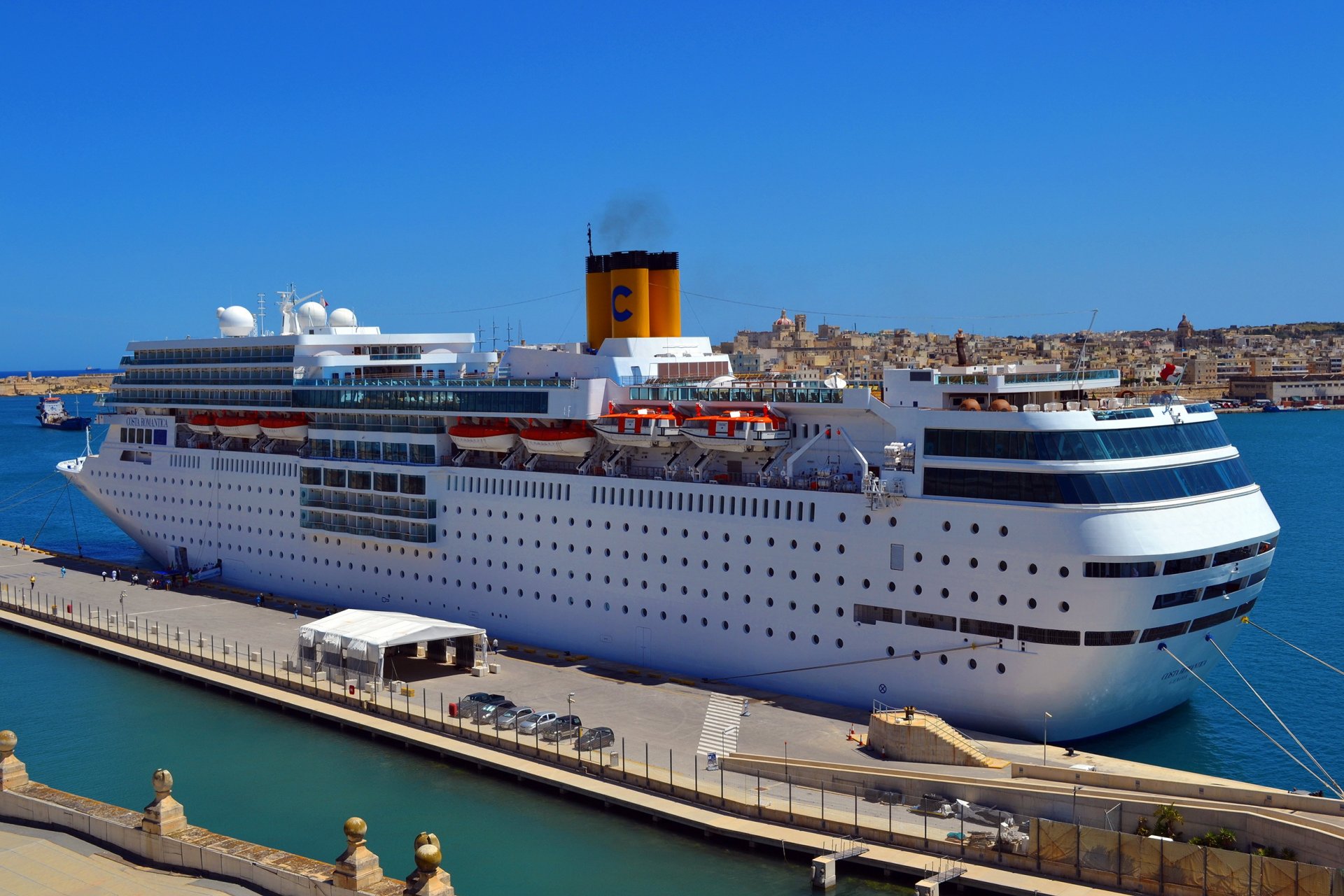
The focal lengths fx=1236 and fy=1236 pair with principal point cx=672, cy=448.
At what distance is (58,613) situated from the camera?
124ft

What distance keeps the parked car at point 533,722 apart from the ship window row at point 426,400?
8.70 meters

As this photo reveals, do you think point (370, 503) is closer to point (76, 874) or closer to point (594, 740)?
point (594, 740)

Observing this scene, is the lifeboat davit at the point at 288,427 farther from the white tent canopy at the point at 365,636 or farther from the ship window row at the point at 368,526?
the white tent canopy at the point at 365,636

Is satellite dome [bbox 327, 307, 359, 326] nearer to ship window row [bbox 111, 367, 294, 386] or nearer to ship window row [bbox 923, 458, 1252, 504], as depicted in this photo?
ship window row [bbox 111, 367, 294, 386]

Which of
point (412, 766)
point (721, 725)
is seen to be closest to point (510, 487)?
point (412, 766)

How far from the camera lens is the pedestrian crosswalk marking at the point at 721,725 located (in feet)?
78.0

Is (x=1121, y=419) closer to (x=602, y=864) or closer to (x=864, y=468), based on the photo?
(x=864, y=468)

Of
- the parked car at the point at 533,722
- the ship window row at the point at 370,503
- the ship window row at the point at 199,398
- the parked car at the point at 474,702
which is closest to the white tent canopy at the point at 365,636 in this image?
the parked car at the point at 474,702

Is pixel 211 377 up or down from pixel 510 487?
up

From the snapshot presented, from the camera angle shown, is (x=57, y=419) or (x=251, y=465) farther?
(x=57, y=419)

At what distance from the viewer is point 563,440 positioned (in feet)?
101

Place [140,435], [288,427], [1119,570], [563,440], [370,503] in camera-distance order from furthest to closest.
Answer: [140,435] < [288,427] < [370,503] < [563,440] < [1119,570]

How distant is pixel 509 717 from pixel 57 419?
135m

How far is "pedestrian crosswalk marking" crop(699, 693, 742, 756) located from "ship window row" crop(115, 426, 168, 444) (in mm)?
25901
